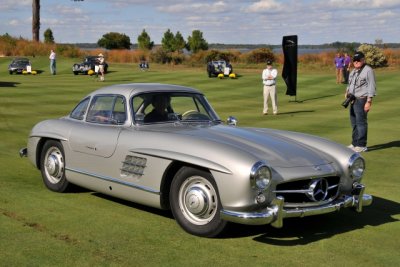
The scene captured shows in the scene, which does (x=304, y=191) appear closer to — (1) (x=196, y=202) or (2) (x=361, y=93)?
(1) (x=196, y=202)

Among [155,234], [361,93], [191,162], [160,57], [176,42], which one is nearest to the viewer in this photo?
[191,162]

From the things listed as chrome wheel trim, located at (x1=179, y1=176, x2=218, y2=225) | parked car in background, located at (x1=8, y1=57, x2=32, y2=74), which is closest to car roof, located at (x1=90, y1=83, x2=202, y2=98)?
chrome wheel trim, located at (x1=179, y1=176, x2=218, y2=225)

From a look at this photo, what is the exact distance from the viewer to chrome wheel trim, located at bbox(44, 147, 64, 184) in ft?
23.3

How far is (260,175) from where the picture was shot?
5.05 metres

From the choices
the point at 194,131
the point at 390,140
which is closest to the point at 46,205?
the point at 194,131

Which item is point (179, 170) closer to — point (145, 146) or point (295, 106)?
point (145, 146)

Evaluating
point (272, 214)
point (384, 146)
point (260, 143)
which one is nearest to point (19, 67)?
point (384, 146)

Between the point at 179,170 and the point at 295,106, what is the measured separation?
58.2 ft

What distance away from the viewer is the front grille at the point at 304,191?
17.2 ft

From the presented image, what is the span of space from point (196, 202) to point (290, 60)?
18.5 meters

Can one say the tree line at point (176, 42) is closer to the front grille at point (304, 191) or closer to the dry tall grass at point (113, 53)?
the dry tall grass at point (113, 53)

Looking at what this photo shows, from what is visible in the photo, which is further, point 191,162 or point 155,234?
point 155,234

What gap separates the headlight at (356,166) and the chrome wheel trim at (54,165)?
11.7 feet

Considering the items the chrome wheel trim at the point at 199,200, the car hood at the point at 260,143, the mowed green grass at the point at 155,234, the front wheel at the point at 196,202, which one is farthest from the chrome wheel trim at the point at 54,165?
the chrome wheel trim at the point at 199,200
